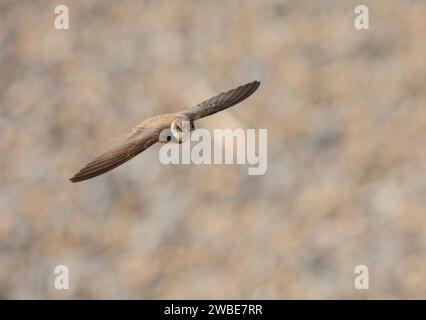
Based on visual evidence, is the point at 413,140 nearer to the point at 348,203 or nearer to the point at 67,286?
the point at 348,203

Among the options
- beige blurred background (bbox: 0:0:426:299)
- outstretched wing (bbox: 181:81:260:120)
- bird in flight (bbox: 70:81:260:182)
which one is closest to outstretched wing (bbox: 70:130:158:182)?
bird in flight (bbox: 70:81:260:182)

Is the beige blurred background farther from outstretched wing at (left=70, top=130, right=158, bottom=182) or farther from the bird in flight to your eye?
outstretched wing at (left=70, top=130, right=158, bottom=182)

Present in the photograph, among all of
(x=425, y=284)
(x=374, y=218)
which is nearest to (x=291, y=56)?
(x=374, y=218)

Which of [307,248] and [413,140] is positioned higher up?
[413,140]

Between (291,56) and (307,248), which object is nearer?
(307,248)

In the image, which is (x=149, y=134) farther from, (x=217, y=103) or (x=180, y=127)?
(x=217, y=103)

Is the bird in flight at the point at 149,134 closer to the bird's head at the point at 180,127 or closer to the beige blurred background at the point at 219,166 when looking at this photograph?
the bird's head at the point at 180,127

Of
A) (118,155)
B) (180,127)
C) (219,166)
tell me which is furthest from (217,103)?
(219,166)
